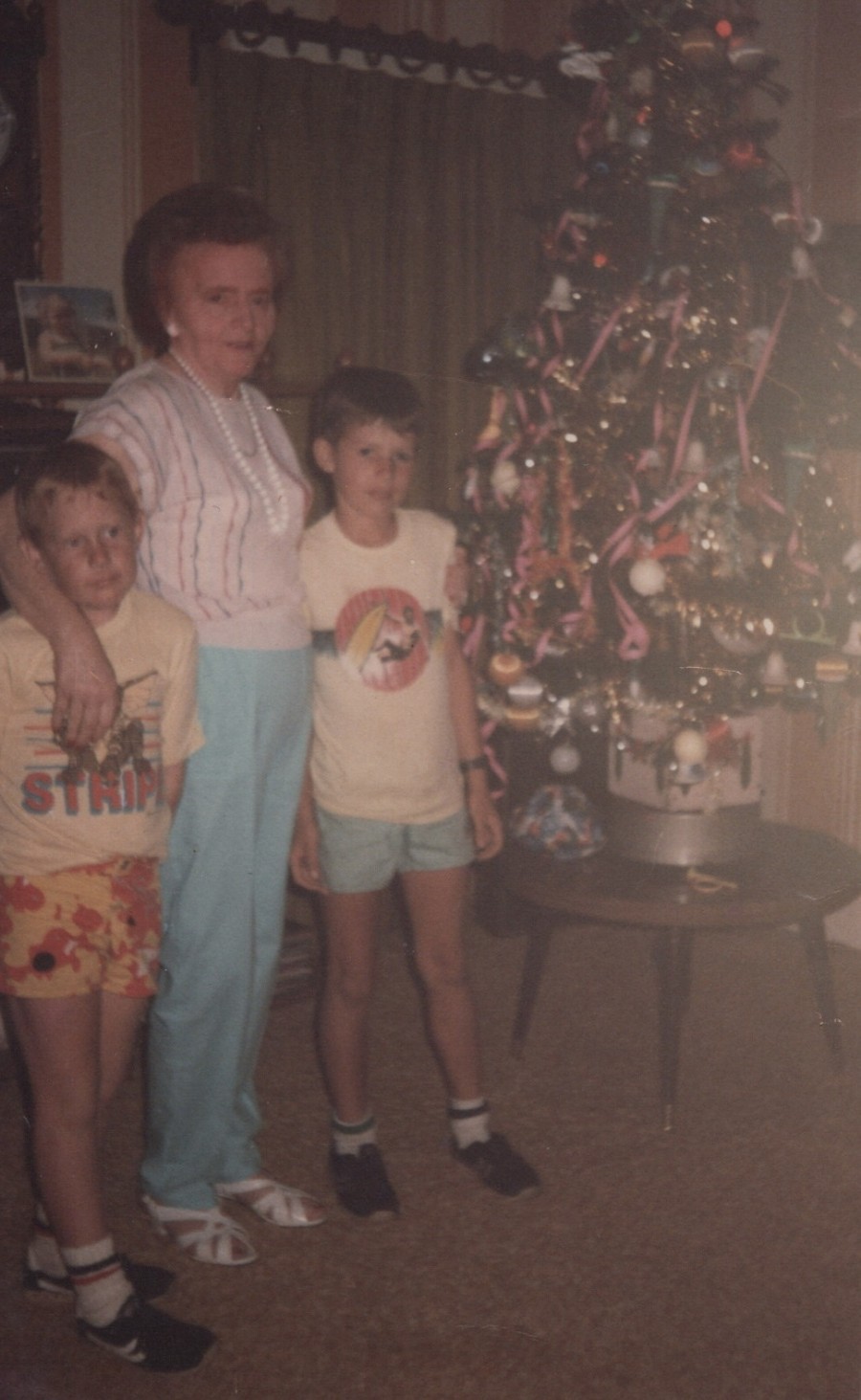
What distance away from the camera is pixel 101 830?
1.64m

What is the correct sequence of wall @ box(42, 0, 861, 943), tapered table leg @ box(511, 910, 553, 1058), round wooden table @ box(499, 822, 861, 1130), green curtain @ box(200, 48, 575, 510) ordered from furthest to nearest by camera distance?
green curtain @ box(200, 48, 575, 510) → wall @ box(42, 0, 861, 943) → tapered table leg @ box(511, 910, 553, 1058) → round wooden table @ box(499, 822, 861, 1130)

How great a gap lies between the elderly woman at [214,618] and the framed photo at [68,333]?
2.99 feet

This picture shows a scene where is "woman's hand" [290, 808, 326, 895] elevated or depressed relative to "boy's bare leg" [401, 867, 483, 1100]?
elevated

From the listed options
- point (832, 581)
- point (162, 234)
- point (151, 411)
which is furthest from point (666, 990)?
point (162, 234)

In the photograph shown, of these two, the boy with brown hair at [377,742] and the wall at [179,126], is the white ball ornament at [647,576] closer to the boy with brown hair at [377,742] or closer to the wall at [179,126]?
the boy with brown hair at [377,742]

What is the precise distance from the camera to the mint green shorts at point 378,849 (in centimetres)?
197

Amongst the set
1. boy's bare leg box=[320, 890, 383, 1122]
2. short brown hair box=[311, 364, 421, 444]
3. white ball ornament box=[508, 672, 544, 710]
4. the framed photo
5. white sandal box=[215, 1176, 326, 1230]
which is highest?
the framed photo

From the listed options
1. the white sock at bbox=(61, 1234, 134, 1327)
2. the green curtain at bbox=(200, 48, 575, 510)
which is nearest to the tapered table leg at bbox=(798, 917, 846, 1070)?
the white sock at bbox=(61, 1234, 134, 1327)

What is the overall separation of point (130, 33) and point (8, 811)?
2.19 m

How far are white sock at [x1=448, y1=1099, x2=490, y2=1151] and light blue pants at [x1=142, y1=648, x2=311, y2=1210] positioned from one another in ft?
1.28

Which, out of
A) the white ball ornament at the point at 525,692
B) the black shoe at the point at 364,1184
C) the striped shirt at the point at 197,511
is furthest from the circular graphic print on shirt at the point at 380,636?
the black shoe at the point at 364,1184

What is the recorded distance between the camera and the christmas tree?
7.38 feet

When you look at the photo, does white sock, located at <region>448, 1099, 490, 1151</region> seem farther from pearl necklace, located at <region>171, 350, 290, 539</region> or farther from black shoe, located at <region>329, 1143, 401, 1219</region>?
pearl necklace, located at <region>171, 350, 290, 539</region>

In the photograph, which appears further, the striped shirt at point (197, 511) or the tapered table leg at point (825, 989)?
the tapered table leg at point (825, 989)
